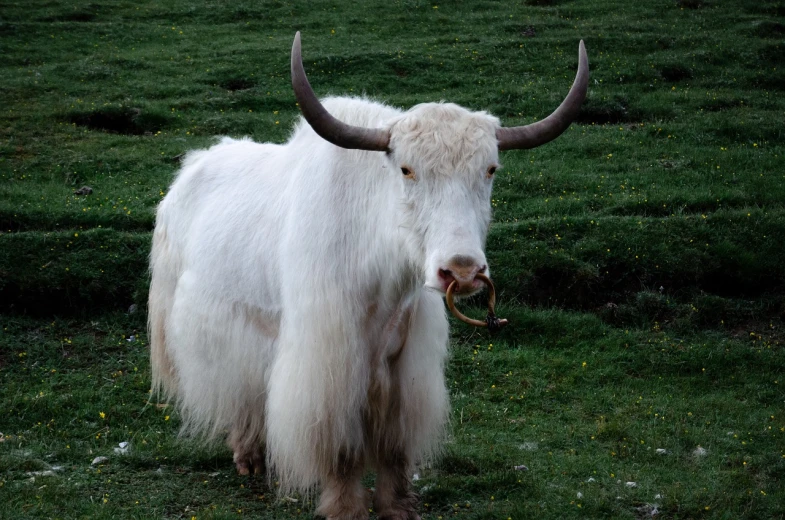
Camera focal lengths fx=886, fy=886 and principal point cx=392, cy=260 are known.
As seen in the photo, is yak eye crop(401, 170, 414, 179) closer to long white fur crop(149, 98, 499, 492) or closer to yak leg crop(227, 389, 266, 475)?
long white fur crop(149, 98, 499, 492)

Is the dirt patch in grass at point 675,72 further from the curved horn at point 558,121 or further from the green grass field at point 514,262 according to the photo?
the curved horn at point 558,121

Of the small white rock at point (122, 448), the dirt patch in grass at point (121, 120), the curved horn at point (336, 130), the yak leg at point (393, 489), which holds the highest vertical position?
the curved horn at point (336, 130)

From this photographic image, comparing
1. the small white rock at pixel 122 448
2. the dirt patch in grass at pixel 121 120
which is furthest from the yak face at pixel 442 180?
the dirt patch in grass at pixel 121 120

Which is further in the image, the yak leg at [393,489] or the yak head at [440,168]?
the yak leg at [393,489]

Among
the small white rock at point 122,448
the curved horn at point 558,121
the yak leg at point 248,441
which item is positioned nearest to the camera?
the curved horn at point 558,121

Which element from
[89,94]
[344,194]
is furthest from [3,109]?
[344,194]

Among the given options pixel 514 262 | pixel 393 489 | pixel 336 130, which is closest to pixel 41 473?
pixel 393 489

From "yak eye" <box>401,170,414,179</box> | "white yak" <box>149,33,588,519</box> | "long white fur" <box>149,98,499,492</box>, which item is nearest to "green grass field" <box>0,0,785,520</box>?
"white yak" <box>149,33,588,519</box>

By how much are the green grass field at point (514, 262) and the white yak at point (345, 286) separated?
517 millimetres

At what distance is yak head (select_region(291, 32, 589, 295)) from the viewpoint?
12.6 ft

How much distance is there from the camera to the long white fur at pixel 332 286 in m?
4.13

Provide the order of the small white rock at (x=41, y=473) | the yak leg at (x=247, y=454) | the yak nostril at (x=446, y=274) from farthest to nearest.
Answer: the yak leg at (x=247, y=454) < the small white rock at (x=41, y=473) < the yak nostril at (x=446, y=274)

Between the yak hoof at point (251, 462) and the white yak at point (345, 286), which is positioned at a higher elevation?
the white yak at point (345, 286)

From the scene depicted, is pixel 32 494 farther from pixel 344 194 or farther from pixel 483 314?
pixel 483 314
